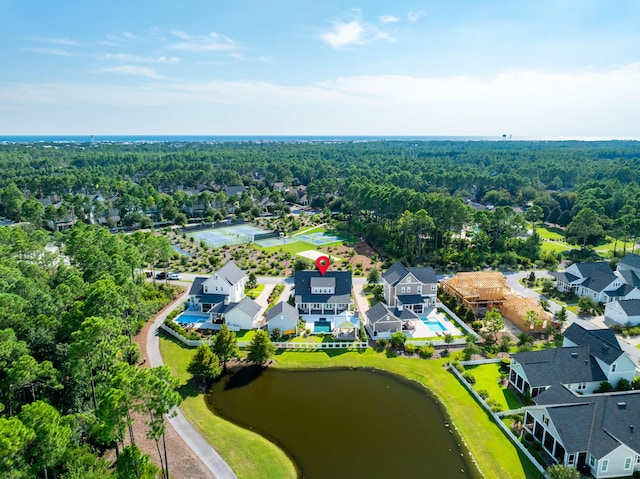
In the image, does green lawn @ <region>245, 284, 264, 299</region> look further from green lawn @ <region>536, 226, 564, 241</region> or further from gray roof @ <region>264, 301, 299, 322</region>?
green lawn @ <region>536, 226, 564, 241</region>

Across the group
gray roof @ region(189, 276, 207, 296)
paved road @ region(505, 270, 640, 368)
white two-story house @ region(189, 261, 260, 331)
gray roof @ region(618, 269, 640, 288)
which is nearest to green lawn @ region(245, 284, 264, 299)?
white two-story house @ region(189, 261, 260, 331)

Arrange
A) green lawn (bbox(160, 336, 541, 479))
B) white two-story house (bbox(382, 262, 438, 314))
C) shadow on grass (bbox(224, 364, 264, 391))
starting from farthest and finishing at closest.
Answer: white two-story house (bbox(382, 262, 438, 314)) < shadow on grass (bbox(224, 364, 264, 391)) < green lawn (bbox(160, 336, 541, 479))

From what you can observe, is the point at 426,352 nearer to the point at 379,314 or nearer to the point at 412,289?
the point at 379,314

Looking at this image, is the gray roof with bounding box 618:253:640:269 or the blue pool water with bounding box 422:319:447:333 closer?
the blue pool water with bounding box 422:319:447:333

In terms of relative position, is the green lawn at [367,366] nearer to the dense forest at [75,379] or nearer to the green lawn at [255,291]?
the dense forest at [75,379]

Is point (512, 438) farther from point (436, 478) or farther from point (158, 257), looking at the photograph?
point (158, 257)

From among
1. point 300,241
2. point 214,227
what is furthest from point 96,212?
point 300,241
